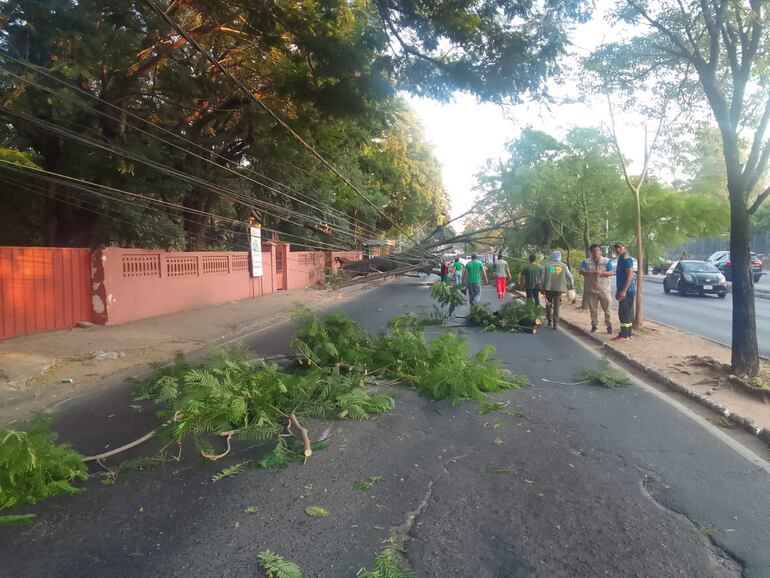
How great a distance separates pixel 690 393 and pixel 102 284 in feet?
36.6

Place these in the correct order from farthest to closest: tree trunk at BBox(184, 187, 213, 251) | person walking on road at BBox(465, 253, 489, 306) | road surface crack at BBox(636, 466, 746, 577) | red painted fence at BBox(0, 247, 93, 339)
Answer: tree trunk at BBox(184, 187, 213, 251) < person walking on road at BBox(465, 253, 489, 306) < red painted fence at BBox(0, 247, 93, 339) < road surface crack at BBox(636, 466, 746, 577)

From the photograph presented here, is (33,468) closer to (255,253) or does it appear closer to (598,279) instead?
(598,279)

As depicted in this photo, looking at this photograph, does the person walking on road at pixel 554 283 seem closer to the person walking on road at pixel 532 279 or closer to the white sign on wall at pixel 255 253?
the person walking on road at pixel 532 279

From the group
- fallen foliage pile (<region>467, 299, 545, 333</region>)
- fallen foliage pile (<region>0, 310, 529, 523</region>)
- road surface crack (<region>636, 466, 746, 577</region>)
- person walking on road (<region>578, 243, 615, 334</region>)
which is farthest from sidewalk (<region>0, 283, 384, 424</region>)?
person walking on road (<region>578, 243, 615, 334</region>)

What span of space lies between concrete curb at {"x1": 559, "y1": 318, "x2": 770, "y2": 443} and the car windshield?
41.4 feet

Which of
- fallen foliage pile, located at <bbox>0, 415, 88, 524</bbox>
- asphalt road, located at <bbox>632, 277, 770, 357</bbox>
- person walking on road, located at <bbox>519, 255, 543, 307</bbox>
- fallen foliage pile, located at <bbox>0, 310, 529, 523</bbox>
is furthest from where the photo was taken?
person walking on road, located at <bbox>519, 255, 543, 307</bbox>

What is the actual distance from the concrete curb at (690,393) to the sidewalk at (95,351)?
7.28 m

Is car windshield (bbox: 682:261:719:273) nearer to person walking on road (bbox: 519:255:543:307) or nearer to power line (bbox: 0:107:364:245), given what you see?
person walking on road (bbox: 519:255:543:307)

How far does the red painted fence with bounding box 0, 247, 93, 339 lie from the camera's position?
32.7 feet

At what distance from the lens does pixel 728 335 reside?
444 inches

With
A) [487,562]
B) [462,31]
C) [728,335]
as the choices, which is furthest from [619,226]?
[487,562]

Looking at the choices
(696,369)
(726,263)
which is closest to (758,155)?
(696,369)

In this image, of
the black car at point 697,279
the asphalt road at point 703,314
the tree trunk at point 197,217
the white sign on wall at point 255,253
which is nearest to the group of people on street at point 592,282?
the asphalt road at point 703,314

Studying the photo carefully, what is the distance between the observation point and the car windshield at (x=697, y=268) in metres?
21.0
